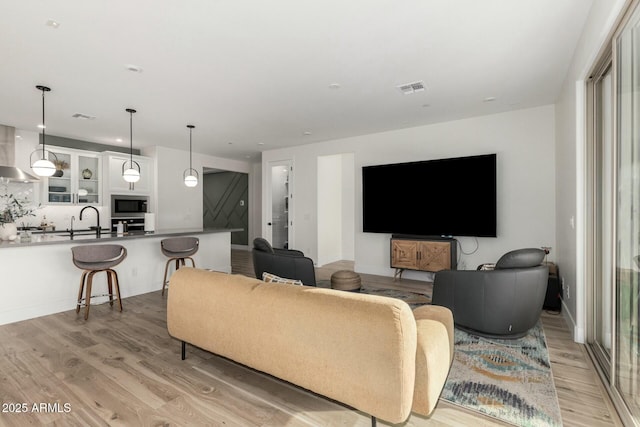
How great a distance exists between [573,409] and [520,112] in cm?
405

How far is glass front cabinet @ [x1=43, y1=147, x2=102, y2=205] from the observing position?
5887mm

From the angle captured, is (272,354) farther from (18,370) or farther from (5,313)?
(5,313)

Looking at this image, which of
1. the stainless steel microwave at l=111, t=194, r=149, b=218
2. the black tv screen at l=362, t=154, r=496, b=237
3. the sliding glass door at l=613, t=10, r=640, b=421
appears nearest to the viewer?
the sliding glass door at l=613, t=10, r=640, b=421

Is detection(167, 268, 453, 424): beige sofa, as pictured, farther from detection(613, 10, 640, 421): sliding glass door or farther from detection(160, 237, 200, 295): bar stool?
detection(160, 237, 200, 295): bar stool

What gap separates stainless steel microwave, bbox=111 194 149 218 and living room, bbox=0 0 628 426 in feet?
1.25

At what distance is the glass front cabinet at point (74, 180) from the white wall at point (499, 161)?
504 cm

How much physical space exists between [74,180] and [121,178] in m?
0.78

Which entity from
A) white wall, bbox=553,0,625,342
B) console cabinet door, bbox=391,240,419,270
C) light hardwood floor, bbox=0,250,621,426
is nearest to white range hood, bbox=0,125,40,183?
light hardwood floor, bbox=0,250,621,426

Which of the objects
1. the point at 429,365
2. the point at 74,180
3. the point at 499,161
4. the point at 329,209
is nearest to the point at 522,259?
the point at 429,365

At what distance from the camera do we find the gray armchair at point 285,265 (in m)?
3.42

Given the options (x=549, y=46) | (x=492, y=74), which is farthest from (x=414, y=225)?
(x=549, y=46)

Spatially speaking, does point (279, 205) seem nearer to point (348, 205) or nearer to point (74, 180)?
point (348, 205)

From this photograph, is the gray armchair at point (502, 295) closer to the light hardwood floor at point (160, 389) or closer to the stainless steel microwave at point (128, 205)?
the light hardwood floor at point (160, 389)

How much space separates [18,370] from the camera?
99.0 inches
